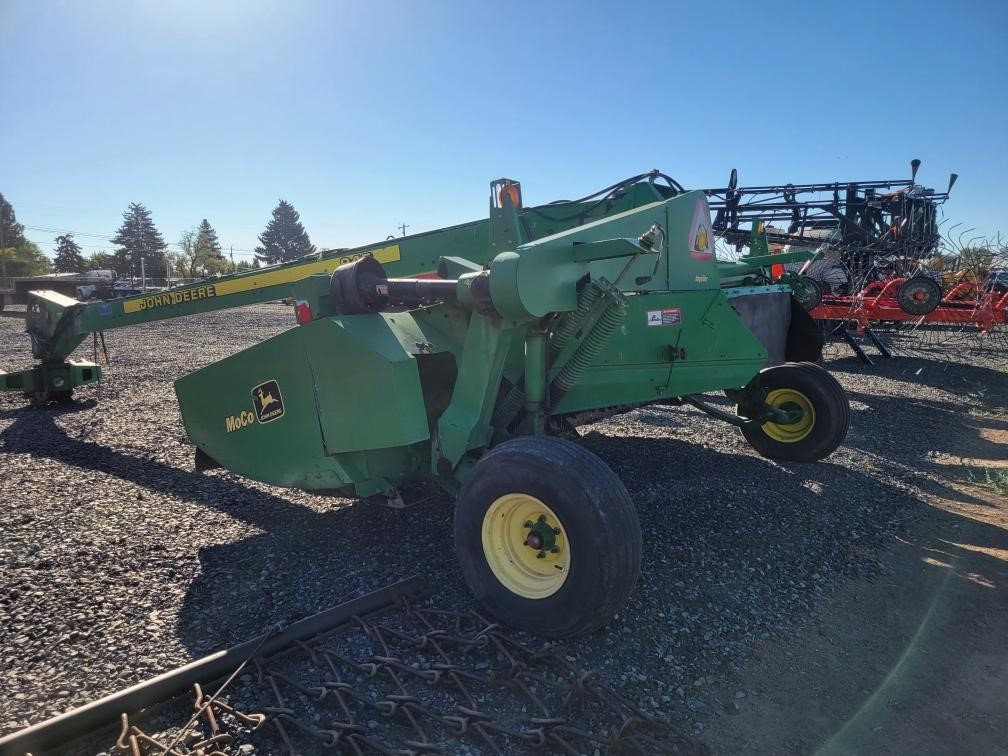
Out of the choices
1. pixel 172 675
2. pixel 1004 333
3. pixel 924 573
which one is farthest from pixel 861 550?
pixel 1004 333

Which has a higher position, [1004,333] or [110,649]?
[1004,333]

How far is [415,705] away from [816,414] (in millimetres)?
4506

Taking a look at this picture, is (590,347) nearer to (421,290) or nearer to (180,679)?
(421,290)

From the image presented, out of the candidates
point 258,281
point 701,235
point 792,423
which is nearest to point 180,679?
point 258,281

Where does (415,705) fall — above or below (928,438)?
above

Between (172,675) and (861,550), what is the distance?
3.84m

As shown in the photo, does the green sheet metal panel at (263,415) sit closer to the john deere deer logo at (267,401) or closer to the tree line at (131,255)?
the john deere deer logo at (267,401)

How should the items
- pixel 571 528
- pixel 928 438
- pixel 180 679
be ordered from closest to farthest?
pixel 180 679
pixel 571 528
pixel 928 438

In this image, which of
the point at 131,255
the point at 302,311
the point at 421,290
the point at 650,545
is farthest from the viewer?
the point at 131,255

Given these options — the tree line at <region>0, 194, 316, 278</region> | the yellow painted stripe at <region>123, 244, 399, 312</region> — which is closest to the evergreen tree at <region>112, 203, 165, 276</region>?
the tree line at <region>0, 194, 316, 278</region>

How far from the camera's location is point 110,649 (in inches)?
112

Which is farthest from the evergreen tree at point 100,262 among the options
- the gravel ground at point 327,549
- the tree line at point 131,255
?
the gravel ground at point 327,549

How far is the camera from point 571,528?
2.69 meters

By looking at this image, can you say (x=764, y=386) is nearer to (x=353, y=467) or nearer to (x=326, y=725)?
(x=353, y=467)
